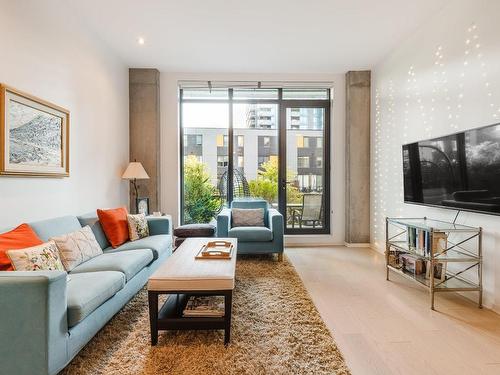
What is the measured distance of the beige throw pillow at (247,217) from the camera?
14.7 ft

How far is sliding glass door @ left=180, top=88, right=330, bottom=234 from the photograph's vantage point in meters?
5.20

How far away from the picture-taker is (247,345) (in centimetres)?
200

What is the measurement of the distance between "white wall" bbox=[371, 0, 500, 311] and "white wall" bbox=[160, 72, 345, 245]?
52cm

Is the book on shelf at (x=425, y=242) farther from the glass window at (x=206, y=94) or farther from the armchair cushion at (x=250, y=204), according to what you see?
the glass window at (x=206, y=94)

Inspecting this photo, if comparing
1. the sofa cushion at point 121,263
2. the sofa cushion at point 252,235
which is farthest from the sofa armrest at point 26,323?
the sofa cushion at point 252,235

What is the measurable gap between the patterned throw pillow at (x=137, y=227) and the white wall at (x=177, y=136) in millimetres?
1416

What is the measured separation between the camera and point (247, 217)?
449 centimetres

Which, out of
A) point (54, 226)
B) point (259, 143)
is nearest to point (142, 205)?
point (54, 226)

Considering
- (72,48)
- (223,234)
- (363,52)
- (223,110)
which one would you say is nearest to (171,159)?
(223,110)

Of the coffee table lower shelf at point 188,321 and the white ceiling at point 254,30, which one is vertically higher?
the white ceiling at point 254,30

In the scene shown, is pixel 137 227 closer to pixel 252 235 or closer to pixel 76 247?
pixel 76 247

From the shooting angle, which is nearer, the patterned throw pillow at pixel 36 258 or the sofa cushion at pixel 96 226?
the patterned throw pillow at pixel 36 258

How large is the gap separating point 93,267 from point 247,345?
1.34 metres

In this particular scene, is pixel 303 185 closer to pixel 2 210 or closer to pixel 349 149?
pixel 349 149
